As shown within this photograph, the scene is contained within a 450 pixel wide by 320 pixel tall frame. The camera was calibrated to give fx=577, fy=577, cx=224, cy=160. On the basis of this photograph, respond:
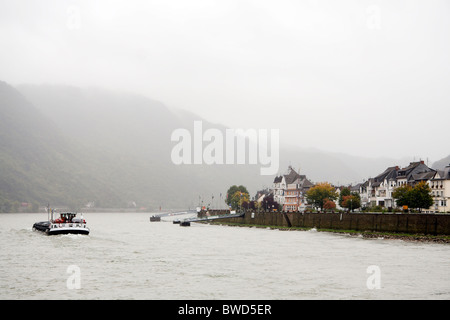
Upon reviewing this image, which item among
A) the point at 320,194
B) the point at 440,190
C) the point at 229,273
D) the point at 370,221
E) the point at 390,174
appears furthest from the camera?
the point at 320,194

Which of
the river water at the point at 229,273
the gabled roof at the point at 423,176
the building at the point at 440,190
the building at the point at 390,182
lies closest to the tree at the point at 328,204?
the building at the point at 390,182

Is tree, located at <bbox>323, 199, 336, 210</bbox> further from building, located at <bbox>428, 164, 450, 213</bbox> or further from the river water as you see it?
the river water

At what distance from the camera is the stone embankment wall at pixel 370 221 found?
8488cm

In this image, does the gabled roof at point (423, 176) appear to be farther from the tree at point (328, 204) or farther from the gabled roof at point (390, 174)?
the tree at point (328, 204)

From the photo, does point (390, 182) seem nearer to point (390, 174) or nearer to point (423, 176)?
point (390, 174)

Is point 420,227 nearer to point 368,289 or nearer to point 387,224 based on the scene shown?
point 387,224

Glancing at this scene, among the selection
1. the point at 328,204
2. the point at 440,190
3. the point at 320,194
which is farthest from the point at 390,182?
the point at 440,190

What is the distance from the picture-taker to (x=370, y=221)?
333 ft

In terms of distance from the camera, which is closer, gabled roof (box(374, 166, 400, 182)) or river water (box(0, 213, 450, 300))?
river water (box(0, 213, 450, 300))

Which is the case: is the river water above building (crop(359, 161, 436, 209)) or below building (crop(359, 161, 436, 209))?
below

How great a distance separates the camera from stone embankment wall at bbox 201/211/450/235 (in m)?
84.9

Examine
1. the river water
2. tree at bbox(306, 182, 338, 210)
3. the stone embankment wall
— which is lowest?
the river water

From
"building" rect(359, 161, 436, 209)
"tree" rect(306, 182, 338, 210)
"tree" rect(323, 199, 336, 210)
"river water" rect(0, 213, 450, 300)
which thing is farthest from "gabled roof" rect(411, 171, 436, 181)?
"river water" rect(0, 213, 450, 300)
